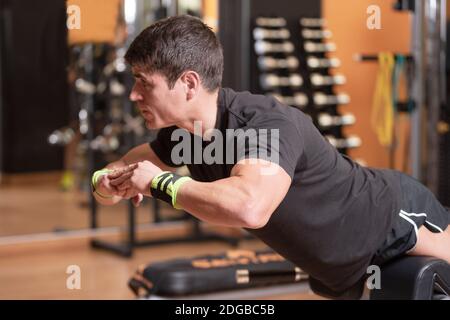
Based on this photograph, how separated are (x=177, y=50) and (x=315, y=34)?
3.50 m

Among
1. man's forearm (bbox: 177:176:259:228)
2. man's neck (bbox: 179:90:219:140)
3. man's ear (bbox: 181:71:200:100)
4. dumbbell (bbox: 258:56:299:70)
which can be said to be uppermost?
dumbbell (bbox: 258:56:299:70)

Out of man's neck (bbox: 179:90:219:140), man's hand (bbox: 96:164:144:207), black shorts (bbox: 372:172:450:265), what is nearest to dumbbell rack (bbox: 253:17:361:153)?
black shorts (bbox: 372:172:450:265)

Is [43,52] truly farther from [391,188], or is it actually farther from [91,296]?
[391,188]

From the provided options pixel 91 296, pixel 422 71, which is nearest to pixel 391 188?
pixel 91 296

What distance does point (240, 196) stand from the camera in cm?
173

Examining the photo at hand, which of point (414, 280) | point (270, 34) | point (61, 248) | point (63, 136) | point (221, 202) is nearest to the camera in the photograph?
point (221, 202)

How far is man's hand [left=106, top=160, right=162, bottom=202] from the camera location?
1827mm

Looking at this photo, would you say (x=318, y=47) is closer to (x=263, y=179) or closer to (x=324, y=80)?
(x=324, y=80)

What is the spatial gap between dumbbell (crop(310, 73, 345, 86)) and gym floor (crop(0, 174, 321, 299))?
1.31 metres

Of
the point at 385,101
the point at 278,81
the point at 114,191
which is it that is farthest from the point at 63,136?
the point at 114,191

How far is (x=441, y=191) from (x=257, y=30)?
174cm

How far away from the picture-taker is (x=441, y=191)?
4.93 meters

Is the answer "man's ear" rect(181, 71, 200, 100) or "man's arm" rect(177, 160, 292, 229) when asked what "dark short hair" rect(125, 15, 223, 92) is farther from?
"man's arm" rect(177, 160, 292, 229)

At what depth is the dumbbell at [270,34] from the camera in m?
5.11
